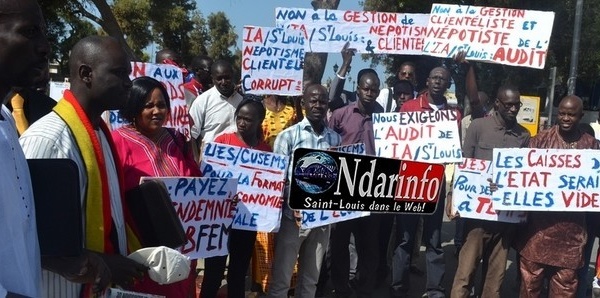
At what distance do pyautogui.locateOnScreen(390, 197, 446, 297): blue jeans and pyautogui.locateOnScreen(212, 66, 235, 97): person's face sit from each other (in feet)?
6.35

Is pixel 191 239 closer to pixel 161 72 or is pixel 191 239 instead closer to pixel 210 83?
pixel 161 72

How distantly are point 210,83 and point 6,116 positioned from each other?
19.1 feet

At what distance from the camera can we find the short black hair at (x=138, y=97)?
3447 millimetres

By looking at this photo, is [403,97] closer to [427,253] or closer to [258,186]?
[427,253]

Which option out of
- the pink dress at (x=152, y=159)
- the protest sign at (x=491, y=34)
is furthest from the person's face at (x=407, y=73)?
the pink dress at (x=152, y=159)

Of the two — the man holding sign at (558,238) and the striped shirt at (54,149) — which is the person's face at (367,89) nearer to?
the man holding sign at (558,238)

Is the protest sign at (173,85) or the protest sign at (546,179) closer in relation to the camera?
the protest sign at (546,179)

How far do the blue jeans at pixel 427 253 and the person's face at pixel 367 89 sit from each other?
1.05 metres

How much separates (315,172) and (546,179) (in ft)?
11.8

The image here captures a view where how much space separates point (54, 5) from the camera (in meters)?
17.4

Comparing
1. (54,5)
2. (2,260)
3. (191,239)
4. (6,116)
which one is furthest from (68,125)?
(54,5)

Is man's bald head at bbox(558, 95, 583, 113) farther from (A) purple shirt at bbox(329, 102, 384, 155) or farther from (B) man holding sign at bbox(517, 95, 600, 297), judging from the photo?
(A) purple shirt at bbox(329, 102, 384, 155)

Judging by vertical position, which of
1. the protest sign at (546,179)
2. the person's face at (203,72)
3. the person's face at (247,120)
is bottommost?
the protest sign at (546,179)

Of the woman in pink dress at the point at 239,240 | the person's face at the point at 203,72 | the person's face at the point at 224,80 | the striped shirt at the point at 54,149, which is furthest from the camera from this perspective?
the person's face at the point at 203,72
